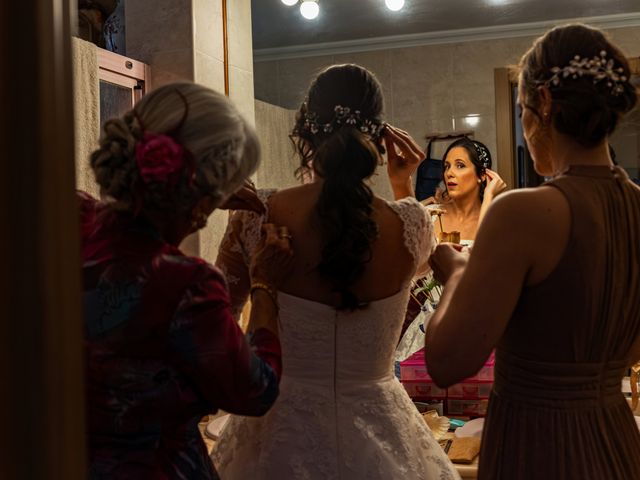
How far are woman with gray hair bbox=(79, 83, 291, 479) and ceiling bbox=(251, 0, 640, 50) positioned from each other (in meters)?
1.93

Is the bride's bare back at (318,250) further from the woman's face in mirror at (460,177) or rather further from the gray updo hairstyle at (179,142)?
the woman's face in mirror at (460,177)

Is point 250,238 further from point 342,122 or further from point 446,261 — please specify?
point 446,261

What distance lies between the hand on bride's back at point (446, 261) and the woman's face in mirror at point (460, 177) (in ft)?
5.42

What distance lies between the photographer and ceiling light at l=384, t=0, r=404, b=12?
2621 millimetres

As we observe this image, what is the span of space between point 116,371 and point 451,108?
1989 mm

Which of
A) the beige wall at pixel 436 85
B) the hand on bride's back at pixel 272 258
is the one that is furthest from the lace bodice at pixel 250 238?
the beige wall at pixel 436 85

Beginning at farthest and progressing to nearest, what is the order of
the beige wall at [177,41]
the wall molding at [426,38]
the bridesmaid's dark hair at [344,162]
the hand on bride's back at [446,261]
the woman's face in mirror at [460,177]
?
the woman's face in mirror at [460,177]
the wall molding at [426,38]
the beige wall at [177,41]
the bridesmaid's dark hair at [344,162]
the hand on bride's back at [446,261]

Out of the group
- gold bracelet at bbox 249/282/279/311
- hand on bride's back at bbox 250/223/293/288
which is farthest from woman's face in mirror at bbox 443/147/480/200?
gold bracelet at bbox 249/282/279/311

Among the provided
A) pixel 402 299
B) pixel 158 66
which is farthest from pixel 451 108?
pixel 402 299

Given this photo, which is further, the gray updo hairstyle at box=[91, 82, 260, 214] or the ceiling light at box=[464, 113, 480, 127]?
the ceiling light at box=[464, 113, 480, 127]

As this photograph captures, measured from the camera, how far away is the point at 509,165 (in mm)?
2594

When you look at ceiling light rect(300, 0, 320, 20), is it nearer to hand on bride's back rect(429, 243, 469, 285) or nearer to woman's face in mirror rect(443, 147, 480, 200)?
woman's face in mirror rect(443, 147, 480, 200)

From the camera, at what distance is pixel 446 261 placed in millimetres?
945

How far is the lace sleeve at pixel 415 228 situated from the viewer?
3.92 feet
